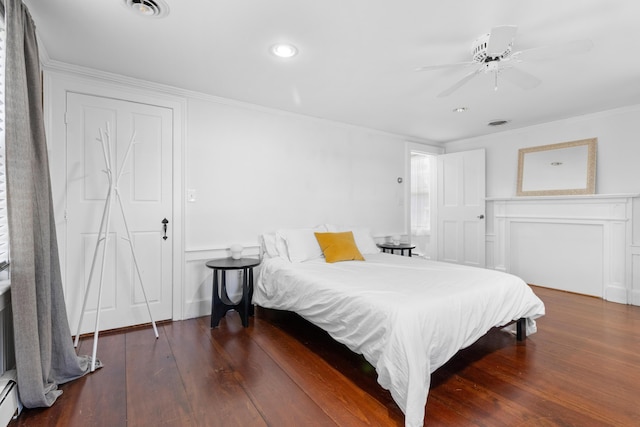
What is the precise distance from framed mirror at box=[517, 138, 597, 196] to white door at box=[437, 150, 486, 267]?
0.58 meters

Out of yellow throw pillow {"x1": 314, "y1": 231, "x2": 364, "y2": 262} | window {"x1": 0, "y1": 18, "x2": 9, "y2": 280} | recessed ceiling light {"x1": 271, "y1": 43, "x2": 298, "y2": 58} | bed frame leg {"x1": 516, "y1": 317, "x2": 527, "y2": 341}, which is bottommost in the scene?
bed frame leg {"x1": 516, "y1": 317, "x2": 527, "y2": 341}

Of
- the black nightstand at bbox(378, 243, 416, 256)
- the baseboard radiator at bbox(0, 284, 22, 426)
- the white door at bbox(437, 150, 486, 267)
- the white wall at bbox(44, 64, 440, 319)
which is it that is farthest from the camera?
the white door at bbox(437, 150, 486, 267)

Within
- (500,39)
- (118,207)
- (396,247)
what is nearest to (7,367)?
(118,207)

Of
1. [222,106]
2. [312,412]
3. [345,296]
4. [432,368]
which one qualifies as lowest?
[312,412]

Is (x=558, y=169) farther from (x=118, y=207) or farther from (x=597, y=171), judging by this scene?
(x=118, y=207)

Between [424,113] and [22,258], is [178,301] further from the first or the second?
[424,113]

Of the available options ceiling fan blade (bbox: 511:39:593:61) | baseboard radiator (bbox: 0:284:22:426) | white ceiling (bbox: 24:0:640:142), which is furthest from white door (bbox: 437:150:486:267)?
baseboard radiator (bbox: 0:284:22:426)

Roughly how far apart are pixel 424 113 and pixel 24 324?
4043mm

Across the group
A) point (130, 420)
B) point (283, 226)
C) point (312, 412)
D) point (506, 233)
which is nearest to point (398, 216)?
point (506, 233)

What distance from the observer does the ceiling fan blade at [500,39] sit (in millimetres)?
1825

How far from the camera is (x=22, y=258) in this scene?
161 cm

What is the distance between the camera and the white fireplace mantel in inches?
150

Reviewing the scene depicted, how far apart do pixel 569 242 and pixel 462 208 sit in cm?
147

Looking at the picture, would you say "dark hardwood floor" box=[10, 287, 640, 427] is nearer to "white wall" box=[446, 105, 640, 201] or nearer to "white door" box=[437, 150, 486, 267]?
"white wall" box=[446, 105, 640, 201]
